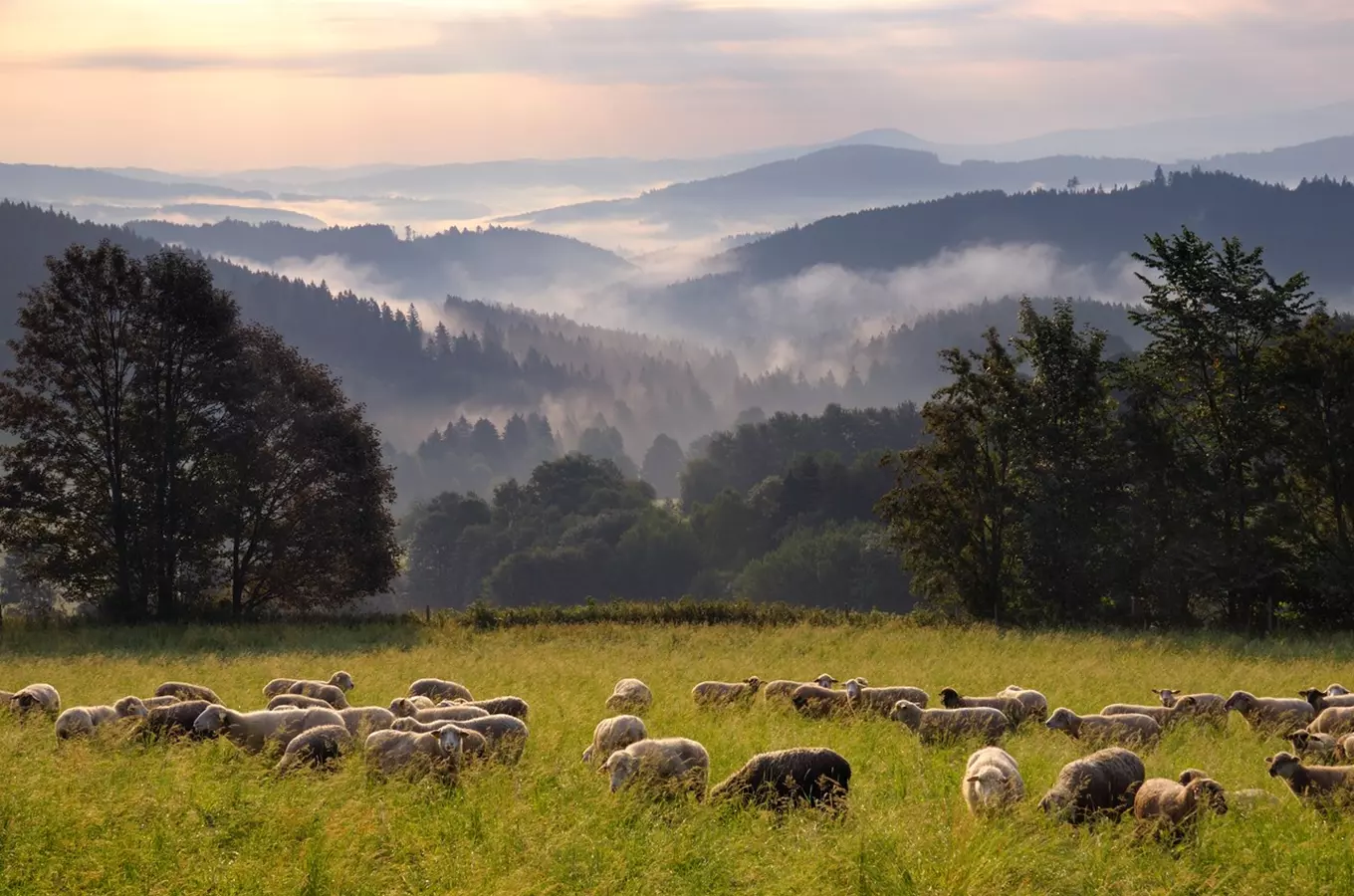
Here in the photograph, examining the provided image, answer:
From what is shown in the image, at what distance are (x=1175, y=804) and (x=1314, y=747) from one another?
495 centimetres

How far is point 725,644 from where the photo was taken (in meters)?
36.2

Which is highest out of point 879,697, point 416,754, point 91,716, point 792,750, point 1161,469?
point 1161,469

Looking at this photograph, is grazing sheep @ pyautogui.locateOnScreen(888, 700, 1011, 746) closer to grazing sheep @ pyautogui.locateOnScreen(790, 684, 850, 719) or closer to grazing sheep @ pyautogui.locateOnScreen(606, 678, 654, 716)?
grazing sheep @ pyautogui.locateOnScreen(790, 684, 850, 719)

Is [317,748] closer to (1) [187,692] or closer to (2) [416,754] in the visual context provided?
(2) [416,754]

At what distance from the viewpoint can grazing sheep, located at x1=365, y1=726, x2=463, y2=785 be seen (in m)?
14.1

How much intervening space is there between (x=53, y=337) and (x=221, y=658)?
782 inches

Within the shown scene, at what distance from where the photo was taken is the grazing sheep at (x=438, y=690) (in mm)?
21703

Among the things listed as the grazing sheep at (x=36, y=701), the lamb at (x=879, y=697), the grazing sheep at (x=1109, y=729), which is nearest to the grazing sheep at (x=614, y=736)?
the lamb at (x=879, y=697)

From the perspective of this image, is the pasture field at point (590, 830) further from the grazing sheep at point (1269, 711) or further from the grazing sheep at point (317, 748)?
the grazing sheep at point (1269, 711)

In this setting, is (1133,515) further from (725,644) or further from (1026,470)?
(725,644)

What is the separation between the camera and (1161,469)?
4684 cm

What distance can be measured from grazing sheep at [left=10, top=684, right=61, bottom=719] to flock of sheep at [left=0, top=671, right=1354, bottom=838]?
32mm

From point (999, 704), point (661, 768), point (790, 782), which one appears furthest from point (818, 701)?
point (790, 782)

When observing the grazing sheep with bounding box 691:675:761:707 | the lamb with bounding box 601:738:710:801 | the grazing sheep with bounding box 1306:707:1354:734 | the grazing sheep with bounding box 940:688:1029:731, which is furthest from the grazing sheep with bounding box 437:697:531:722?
the grazing sheep with bounding box 1306:707:1354:734
